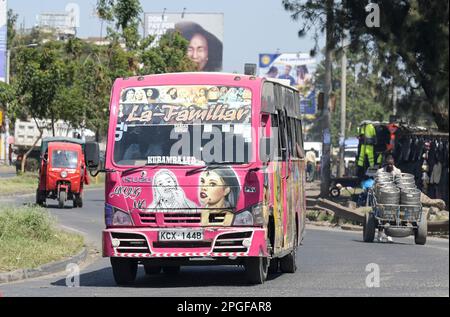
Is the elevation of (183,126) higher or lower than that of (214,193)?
higher

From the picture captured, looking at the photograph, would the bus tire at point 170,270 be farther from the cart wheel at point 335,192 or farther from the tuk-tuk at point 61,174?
the cart wheel at point 335,192

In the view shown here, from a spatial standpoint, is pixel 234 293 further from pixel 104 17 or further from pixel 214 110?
pixel 104 17

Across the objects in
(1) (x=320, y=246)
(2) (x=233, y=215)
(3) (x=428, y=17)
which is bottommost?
(1) (x=320, y=246)

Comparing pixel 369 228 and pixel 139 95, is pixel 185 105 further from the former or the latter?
pixel 369 228

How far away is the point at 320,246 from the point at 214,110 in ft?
30.5

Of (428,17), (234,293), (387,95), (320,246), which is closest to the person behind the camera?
(234,293)

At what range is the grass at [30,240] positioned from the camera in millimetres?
18128

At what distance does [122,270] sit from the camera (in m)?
15.8

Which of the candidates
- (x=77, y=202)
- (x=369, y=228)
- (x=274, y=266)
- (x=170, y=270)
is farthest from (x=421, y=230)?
(x=77, y=202)

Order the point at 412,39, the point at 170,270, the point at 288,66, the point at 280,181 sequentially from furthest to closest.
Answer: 1. the point at 288,66
2. the point at 412,39
3. the point at 170,270
4. the point at 280,181

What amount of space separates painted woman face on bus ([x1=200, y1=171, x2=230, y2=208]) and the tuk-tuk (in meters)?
23.6

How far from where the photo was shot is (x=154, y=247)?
49.7 feet

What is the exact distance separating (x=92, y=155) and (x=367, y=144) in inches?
1032
